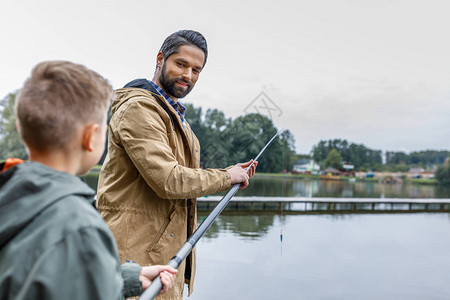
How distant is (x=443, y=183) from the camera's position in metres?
61.3

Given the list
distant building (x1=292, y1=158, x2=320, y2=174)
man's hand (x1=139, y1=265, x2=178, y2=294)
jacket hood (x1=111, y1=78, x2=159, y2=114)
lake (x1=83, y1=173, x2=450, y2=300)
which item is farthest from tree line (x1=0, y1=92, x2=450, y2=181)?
man's hand (x1=139, y1=265, x2=178, y2=294)

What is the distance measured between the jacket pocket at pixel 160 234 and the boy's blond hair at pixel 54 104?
103 centimetres

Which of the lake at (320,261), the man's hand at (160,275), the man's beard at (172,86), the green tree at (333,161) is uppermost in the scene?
the green tree at (333,161)

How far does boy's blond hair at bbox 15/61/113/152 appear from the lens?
36.2 inches

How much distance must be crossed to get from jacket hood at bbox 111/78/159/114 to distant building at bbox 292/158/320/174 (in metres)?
58.6

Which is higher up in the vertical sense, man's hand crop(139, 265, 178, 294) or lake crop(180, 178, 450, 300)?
man's hand crop(139, 265, 178, 294)

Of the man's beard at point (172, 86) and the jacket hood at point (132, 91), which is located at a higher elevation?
the man's beard at point (172, 86)

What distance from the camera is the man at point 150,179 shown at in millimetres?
1791

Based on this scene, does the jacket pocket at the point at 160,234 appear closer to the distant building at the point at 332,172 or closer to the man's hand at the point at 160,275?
the man's hand at the point at 160,275

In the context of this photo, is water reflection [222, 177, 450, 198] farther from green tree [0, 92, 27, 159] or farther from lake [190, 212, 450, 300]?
green tree [0, 92, 27, 159]

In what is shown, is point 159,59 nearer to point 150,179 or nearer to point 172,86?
point 172,86

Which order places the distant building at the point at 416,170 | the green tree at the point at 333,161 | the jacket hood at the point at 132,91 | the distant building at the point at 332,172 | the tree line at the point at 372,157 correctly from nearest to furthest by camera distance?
the jacket hood at the point at 132,91 < the distant building at the point at 332,172 < the green tree at the point at 333,161 < the distant building at the point at 416,170 < the tree line at the point at 372,157

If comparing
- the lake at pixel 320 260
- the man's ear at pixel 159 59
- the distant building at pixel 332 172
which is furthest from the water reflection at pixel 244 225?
the distant building at pixel 332 172

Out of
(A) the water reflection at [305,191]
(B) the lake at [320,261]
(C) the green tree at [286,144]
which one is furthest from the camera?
(A) the water reflection at [305,191]
